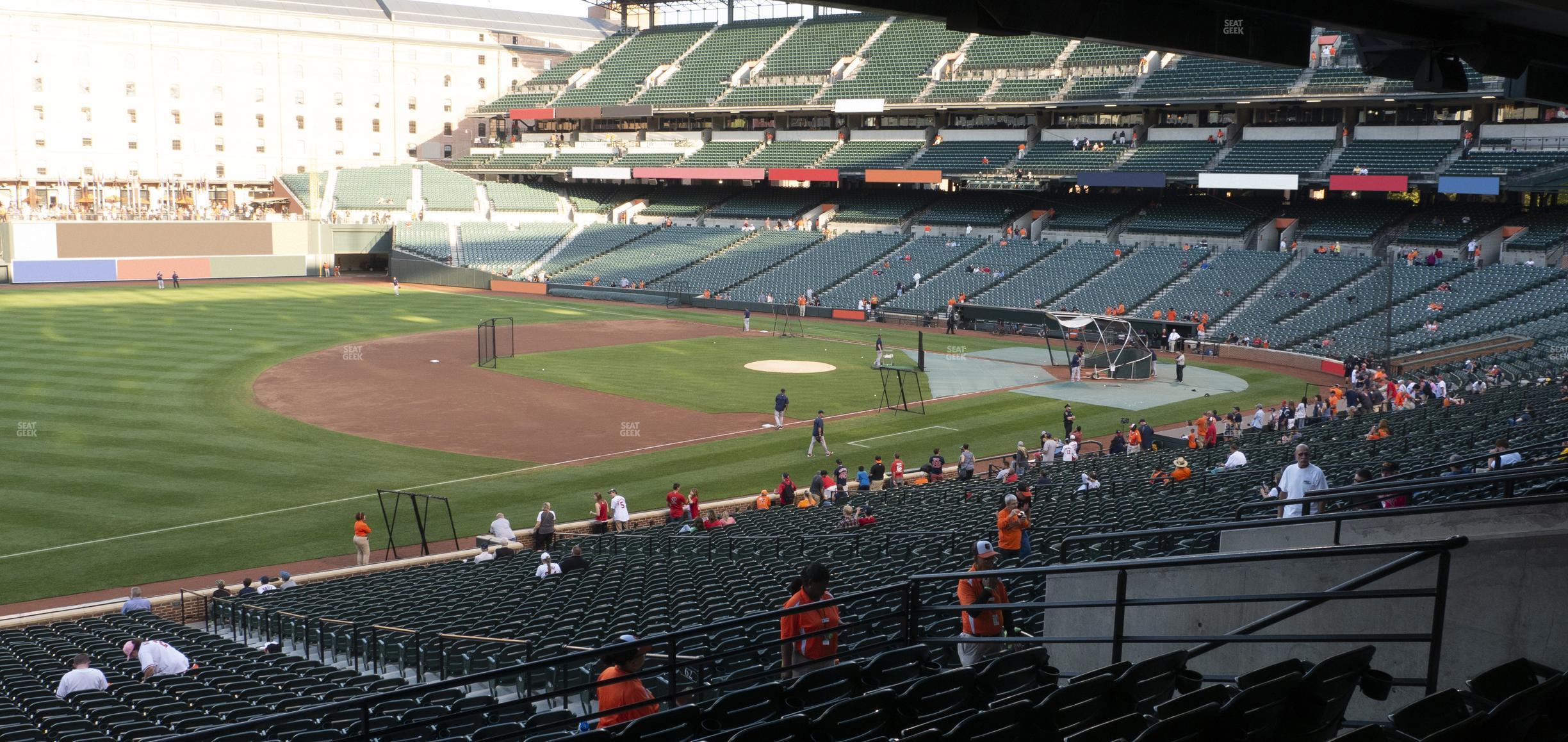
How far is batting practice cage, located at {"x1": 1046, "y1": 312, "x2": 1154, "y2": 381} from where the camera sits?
147 feet

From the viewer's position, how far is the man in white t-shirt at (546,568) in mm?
18923

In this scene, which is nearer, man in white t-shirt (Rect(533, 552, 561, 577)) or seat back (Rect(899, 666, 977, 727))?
seat back (Rect(899, 666, 977, 727))

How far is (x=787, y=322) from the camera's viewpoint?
60.1 metres

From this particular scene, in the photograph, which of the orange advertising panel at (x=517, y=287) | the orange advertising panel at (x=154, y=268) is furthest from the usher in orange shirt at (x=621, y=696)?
the orange advertising panel at (x=154, y=268)

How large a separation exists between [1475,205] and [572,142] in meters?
65.5

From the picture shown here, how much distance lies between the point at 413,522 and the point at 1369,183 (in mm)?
48960

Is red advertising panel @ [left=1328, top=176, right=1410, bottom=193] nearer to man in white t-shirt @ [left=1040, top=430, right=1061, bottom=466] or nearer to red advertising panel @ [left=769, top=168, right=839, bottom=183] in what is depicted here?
red advertising panel @ [left=769, top=168, right=839, bottom=183]

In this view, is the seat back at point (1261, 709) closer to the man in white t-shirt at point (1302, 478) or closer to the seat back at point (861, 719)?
the seat back at point (861, 719)

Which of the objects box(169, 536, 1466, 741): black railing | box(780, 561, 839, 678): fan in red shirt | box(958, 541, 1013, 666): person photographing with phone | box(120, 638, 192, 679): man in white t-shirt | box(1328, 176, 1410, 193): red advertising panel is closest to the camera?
box(169, 536, 1466, 741): black railing

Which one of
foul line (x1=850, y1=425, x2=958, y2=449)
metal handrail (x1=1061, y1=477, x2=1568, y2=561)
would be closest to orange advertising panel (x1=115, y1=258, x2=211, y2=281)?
foul line (x1=850, y1=425, x2=958, y2=449)

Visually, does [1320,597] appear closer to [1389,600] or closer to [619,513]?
[1389,600]

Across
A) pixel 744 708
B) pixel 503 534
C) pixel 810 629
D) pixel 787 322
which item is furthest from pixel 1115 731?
pixel 787 322

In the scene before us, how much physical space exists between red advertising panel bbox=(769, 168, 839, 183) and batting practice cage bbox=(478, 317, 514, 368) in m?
29.3

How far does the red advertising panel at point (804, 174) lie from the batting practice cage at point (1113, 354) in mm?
30423
